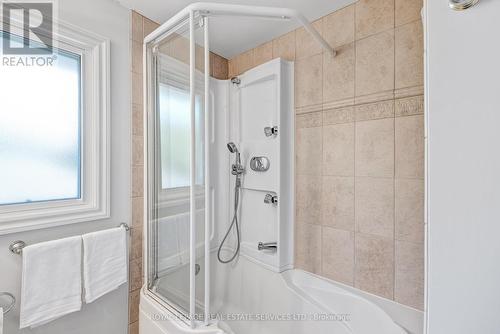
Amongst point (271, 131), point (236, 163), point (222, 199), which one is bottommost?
point (222, 199)

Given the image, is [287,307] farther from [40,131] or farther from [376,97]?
[40,131]

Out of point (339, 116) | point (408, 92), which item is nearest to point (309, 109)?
point (339, 116)

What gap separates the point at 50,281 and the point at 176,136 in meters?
0.91

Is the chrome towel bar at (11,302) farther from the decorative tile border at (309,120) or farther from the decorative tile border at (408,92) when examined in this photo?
the decorative tile border at (408,92)

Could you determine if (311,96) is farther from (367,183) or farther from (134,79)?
(134,79)

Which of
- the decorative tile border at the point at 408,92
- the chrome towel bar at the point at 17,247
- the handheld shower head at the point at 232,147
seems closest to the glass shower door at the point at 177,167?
the chrome towel bar at the point at 17,247

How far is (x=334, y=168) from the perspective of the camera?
5.22 feet

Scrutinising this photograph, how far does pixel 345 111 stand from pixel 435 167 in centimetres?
104

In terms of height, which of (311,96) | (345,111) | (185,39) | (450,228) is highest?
(185,39)

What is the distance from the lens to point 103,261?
1.29 meters

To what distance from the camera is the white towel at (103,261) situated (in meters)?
1.22

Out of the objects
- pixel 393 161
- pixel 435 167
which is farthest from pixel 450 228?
pixel 393 161

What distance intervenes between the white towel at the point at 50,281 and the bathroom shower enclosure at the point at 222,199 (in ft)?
1.19

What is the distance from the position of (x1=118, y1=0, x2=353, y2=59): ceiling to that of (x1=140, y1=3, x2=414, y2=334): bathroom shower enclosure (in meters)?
0.26
